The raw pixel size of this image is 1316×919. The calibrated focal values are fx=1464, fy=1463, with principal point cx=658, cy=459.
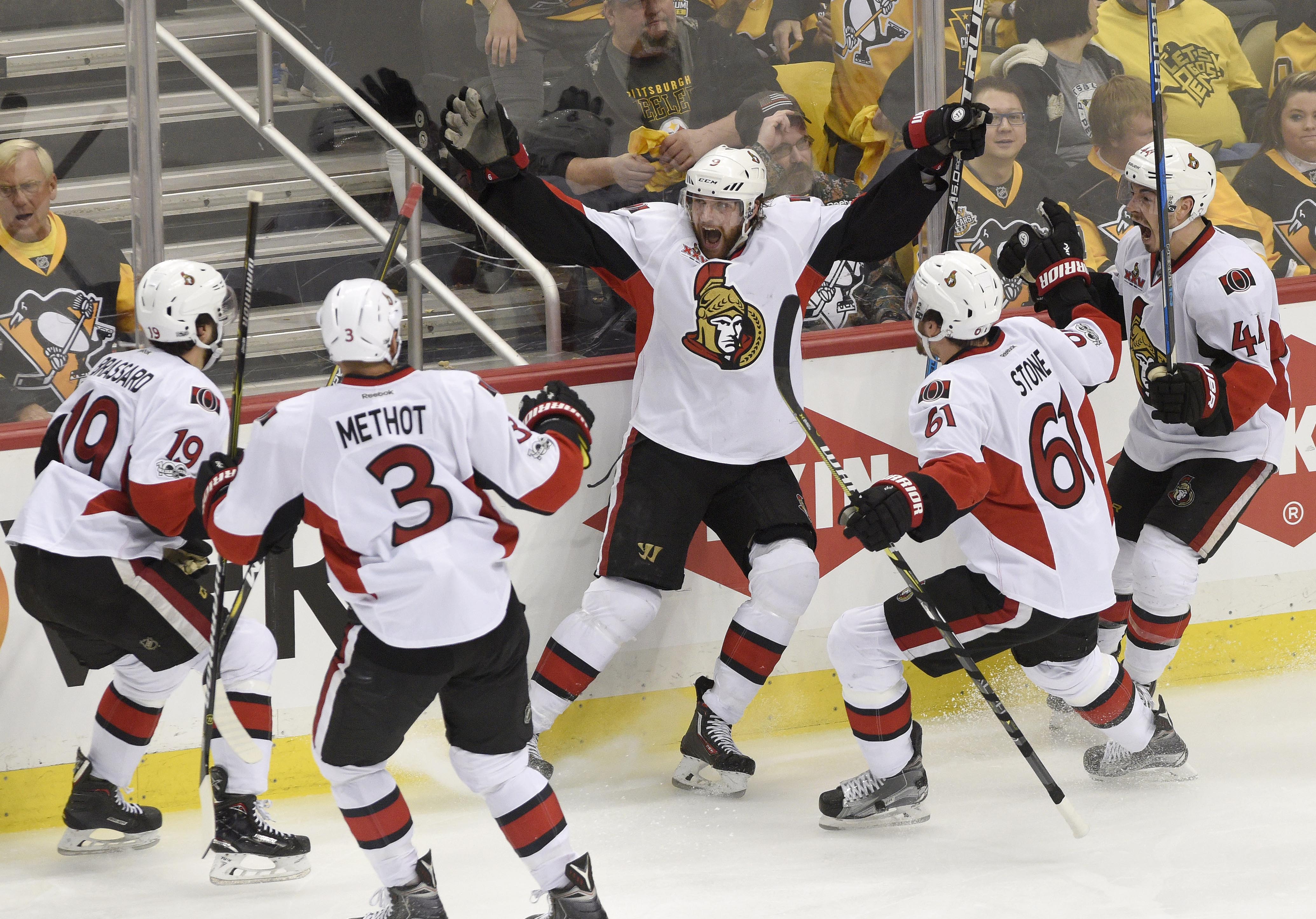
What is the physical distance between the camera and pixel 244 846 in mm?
3127

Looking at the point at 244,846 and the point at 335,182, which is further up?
the point at 335,182

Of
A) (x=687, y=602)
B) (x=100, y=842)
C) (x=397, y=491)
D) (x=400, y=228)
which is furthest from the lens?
(x=687, y=602)

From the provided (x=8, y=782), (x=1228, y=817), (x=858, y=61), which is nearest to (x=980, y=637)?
(x=1228, y=817)

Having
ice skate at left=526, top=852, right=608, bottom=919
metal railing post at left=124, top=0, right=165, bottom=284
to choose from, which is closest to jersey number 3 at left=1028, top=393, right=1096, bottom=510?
ice skate at left=526, top=852, right=608, bottom=919

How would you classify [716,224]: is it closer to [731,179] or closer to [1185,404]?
[731,179]

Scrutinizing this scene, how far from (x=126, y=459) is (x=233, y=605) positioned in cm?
38

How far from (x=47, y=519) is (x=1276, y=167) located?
3.51m

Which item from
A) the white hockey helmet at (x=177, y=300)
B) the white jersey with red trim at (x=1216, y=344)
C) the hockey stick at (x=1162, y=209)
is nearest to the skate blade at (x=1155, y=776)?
the white jersey with red trim at (x=1216, y=344)

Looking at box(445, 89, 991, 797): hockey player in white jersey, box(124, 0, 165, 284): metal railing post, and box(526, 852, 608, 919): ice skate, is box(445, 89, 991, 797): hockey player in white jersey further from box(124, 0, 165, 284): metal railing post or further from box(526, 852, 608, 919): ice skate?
box(526, 852, 608, 919): ice skate

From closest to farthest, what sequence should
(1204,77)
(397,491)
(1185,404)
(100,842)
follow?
1. (397,491)
2. (100,842)
3. (1185,404)
4. (1204,77)

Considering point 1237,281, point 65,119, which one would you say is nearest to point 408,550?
point 65,119

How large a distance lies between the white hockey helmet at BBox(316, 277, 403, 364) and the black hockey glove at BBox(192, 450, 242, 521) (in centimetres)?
29

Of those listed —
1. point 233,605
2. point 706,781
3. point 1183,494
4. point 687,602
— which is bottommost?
point 706,781

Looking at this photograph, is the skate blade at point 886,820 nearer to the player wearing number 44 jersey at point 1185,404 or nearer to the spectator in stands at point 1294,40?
the player wearing number 44 jersey at point 1185,404
